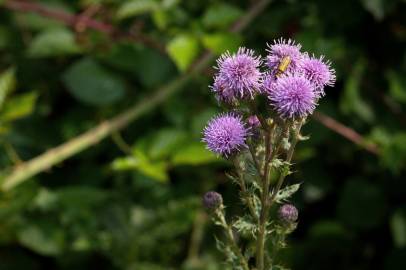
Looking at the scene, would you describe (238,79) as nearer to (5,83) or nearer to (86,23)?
(5,83)

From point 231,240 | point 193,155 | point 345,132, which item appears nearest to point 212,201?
point 231,240

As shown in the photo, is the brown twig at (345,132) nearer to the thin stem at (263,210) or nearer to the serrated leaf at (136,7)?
the serrated leaf at (136,7)

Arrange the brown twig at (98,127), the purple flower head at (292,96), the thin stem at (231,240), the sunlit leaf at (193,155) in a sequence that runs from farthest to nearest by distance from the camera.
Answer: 1. the brown twig at (98,127)
2. the sunlit leaf at (193,155)
3. the thin stem at (231,240)
4. the purple flower head at (292,96)

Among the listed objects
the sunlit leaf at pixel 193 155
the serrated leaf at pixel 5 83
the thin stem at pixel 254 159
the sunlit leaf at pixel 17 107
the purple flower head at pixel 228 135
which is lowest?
the thin stem at pixel 254 159

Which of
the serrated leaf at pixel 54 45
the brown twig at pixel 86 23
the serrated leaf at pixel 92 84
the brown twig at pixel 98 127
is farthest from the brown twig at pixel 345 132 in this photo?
the serrated leaf at pixel 54 45

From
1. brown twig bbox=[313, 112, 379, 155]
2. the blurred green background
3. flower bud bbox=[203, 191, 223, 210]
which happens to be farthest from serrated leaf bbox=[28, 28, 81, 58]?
flower bud bbox=[203, 191, 223, 210]

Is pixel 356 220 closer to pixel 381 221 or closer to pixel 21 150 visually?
pixel 381 221

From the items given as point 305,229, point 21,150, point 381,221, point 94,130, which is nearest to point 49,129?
point 21,150
